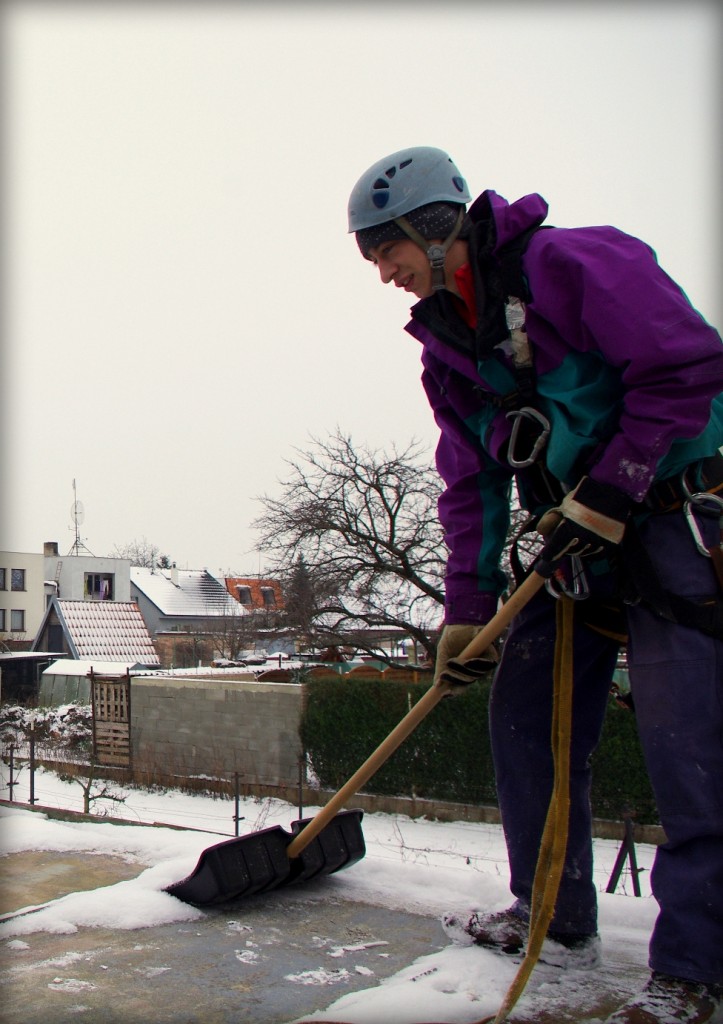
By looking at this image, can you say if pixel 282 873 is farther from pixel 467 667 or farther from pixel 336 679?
pixel 336 679

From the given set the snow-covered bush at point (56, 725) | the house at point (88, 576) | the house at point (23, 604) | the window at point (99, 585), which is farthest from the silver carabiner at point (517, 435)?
the window at point (99, 585)

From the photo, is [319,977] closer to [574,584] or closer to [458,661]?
[458,661]

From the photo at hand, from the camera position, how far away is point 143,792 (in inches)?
734

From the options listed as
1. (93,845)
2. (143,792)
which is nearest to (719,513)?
(93,845)

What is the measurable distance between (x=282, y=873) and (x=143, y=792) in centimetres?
1719

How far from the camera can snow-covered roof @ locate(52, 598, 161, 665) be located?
2981 cm

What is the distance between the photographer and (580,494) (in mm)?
1917

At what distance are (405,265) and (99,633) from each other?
1168 inches

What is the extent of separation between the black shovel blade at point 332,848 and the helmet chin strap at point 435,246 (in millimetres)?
1555

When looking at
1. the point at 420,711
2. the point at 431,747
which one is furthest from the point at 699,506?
the point at 431,747

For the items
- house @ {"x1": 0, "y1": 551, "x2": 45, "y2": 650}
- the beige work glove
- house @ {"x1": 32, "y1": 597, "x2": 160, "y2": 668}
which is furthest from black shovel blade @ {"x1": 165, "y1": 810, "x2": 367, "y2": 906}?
house @ {"x1": 32, "y1": 597, "x2": 160, "y2": 668}

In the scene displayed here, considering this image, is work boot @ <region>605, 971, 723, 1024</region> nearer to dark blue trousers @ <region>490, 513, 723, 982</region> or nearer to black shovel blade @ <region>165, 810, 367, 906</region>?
dark blue trousers @ <region>490, 513, 723, 982</region>

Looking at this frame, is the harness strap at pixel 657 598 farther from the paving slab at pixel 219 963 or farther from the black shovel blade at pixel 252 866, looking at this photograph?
the black shovel blade at pixel 252 866

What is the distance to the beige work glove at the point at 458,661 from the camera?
7.63ft
